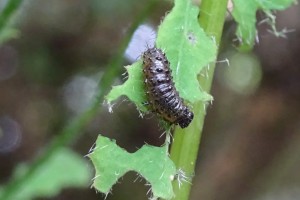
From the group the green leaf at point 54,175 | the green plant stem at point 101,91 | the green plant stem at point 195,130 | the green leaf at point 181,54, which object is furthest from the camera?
the green leaf at point 54,175

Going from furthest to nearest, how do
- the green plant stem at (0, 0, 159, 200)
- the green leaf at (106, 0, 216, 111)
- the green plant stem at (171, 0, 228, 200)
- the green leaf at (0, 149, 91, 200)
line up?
the green leaf at (0, 149, 91, 200) < the green plant stem at (0, 0, 159, 200) < the green leaf at (106, 0, 216, 111) < the green plant stem at (171, 0, 228, 200)

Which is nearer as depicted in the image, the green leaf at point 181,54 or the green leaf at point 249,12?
the green leaf at point 181,54

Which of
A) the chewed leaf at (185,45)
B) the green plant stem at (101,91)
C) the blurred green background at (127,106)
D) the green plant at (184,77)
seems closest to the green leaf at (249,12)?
the green plant at (184,77)

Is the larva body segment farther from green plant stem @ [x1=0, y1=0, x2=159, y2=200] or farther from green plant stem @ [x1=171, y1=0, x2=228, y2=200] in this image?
green plant stem @ [x1=0, y1=0, x2=159, y2=200]

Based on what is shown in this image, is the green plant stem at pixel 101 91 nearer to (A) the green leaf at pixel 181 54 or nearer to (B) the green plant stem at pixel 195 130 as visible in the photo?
(A) the green leaf at pixel 181 54

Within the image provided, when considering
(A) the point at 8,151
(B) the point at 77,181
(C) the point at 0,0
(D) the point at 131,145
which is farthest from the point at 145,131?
(B) the point at 77,181

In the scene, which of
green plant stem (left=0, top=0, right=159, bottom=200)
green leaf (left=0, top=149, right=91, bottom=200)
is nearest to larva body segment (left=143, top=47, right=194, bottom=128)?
green plant stem (left=0, top=0, right=159, bottom=200)
